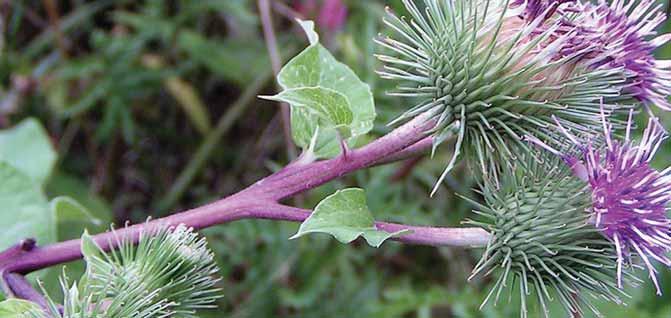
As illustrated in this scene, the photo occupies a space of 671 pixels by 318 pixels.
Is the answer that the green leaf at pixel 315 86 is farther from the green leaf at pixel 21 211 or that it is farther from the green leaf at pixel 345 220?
the green leaf at pixel 21 211

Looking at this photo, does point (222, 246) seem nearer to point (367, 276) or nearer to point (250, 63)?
point (367, 276)

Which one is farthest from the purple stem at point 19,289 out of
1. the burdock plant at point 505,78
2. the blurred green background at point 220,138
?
the blurred green background at point 220,138

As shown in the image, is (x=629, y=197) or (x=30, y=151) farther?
(x=30, y=151)

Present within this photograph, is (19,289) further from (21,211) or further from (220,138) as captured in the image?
(220,138)

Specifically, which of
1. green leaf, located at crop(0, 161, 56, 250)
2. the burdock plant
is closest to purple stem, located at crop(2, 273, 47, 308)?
green leaf, located at crop(0, 161, 56, 250)

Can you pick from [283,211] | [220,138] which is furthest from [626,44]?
[220,138]

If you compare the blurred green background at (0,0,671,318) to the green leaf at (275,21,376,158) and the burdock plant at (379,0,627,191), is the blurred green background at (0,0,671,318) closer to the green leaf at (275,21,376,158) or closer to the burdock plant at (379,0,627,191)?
the green leaf at (275,21,376,158)
